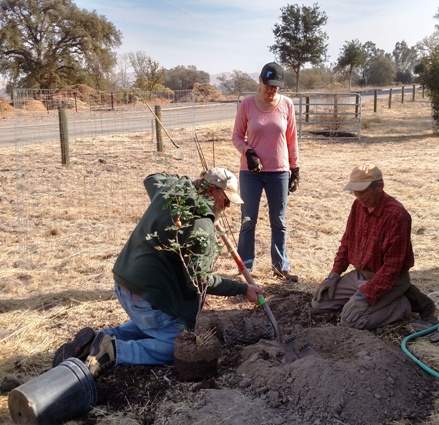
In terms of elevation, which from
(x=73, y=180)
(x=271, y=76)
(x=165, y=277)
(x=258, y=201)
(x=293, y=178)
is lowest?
(x=73, y=180)

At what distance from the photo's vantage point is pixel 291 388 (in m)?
3.00

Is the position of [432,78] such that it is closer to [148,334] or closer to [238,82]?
[148,334]

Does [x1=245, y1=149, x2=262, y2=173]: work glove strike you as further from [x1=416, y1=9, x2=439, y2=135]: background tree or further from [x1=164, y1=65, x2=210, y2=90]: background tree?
[x1=164, y1=65, x2=210, y2=90]: background tree

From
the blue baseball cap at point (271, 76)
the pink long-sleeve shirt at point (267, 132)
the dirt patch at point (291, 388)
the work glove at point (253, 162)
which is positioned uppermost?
the blue baseball cap at point (271, 76)

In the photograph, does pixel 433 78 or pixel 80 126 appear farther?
pixel 433 78

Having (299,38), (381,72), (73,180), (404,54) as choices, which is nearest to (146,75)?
(299,38)

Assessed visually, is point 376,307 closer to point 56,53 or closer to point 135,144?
point 135,144

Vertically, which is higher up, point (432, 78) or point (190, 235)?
point (432, 78)

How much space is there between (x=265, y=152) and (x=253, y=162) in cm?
19

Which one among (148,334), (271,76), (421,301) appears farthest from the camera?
(271,76)

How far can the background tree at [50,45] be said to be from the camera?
125ft

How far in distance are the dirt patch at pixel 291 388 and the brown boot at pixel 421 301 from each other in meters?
0.53

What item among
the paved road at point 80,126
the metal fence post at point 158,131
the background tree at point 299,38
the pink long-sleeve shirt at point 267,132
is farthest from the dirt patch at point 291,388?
the background tree at point 299,38

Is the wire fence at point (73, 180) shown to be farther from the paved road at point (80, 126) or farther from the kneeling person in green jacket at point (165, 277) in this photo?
the kneeling person in green jacket at point (165, 277)
